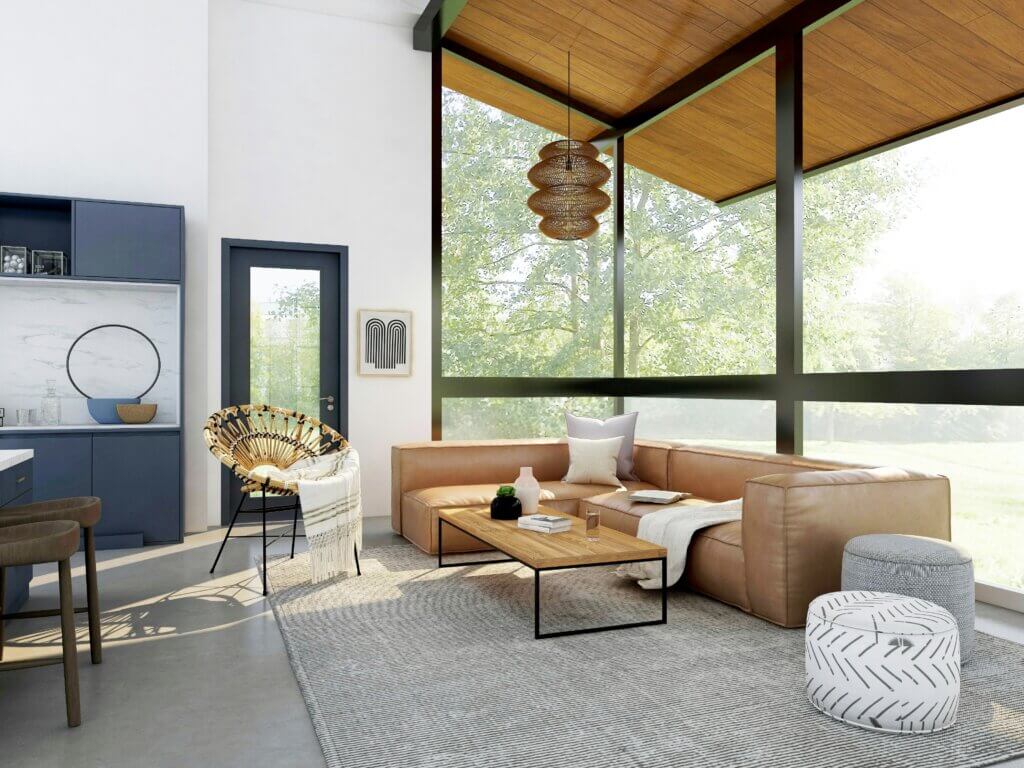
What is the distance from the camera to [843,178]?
803cm

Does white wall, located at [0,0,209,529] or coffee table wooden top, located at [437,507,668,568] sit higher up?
white wall, located at [0,0,209,529]

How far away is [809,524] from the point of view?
3.35m

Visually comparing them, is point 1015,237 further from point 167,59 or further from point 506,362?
point 167,59

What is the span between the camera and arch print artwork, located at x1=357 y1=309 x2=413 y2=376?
6180 millimetres

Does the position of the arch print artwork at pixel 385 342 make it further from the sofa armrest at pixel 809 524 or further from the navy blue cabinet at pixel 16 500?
the sofa armrest at pixel 809 524

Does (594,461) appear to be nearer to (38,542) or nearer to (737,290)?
(737,290)

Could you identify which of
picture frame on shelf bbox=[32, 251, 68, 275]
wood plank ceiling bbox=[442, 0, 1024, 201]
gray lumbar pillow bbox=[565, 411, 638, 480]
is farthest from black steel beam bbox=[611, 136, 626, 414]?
picture frame on shelf bbox=[32, 251, 68, 275]

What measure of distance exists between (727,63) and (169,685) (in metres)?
5.06

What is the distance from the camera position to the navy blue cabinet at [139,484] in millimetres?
5031

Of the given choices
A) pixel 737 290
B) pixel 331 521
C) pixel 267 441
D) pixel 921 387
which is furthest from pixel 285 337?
pixel 737 290

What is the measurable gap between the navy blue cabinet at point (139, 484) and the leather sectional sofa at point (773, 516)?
1602 mm

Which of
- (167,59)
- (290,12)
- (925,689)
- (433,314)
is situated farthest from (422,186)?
(925,689)

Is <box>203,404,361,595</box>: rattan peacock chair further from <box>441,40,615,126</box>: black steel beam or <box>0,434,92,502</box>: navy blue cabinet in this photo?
<box>441,40,615,126</box>: black steel beam

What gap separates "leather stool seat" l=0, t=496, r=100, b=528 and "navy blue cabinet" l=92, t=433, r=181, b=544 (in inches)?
84.2
